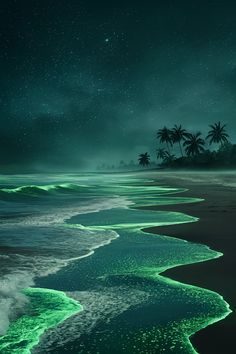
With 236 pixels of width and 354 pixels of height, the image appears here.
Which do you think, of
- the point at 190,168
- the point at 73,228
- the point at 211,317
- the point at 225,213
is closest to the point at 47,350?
the point at 211,317

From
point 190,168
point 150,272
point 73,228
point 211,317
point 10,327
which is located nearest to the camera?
point 10,327

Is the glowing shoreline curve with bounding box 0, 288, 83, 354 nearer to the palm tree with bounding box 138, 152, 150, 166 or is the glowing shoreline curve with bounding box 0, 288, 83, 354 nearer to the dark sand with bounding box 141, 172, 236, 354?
the dark sand with bounding box 141, 172, 236, 354

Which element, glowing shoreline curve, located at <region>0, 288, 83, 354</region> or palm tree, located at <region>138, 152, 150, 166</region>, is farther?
palm tree, located at <region>138, 152, 150, 166</region>

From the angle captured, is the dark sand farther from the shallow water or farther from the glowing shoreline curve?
the glowing shoreline curve

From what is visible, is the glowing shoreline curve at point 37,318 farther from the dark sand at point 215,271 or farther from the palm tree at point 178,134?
the palm tree at point 178,134

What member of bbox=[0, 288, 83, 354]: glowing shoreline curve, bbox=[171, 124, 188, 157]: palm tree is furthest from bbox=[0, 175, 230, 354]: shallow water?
bbox=[171, 124, 188, 157]: palm tree

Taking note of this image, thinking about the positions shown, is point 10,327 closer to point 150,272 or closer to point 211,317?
point 211,317

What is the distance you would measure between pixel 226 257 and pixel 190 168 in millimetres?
83023

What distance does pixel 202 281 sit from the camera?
14.4 ft

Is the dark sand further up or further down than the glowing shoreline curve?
further down

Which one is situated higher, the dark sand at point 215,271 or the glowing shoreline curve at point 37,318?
the glowing shoreline curve at point 37,318

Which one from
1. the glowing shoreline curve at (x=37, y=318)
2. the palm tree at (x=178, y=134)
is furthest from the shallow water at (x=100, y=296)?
the palm tree at (x=178, y=134)

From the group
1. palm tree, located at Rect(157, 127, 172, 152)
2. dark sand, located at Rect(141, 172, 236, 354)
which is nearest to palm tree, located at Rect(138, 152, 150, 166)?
palm tree, located at Rect(157, 127, 172, 152)

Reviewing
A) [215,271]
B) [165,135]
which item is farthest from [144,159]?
[215,271]
